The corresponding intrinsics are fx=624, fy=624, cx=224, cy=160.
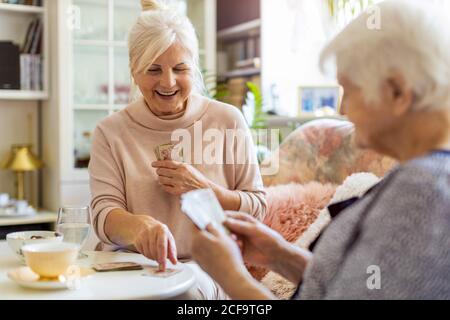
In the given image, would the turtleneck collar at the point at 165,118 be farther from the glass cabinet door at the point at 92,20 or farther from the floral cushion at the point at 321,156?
Result: the glass cabinet door at the point at 92,20

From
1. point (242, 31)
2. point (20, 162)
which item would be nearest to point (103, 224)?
point (20, 162)

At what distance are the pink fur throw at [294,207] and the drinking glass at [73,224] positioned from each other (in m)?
0.81

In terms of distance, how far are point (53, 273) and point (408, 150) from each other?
0.70 metres

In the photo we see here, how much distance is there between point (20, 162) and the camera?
3598mm

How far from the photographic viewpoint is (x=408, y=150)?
2.99ft

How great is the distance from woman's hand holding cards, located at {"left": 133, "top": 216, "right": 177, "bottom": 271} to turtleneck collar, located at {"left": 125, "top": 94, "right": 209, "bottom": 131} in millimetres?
424

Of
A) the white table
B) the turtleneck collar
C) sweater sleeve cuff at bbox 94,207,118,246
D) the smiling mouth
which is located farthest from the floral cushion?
the white table

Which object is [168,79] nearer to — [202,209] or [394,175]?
[202,209]

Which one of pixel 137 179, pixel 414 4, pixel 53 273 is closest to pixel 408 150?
pixel 414 4

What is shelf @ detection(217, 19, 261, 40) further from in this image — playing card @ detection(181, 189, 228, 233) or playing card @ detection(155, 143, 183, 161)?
playing card @ detection(181, 189, 228, 233)

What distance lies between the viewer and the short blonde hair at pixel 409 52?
2.86ft

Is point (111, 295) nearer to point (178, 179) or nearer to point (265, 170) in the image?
point (178, 179)

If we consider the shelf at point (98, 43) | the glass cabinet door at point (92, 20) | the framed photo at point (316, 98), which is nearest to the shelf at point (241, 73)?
the framed photo at point (316, 98)

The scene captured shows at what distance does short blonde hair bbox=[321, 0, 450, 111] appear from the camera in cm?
87
